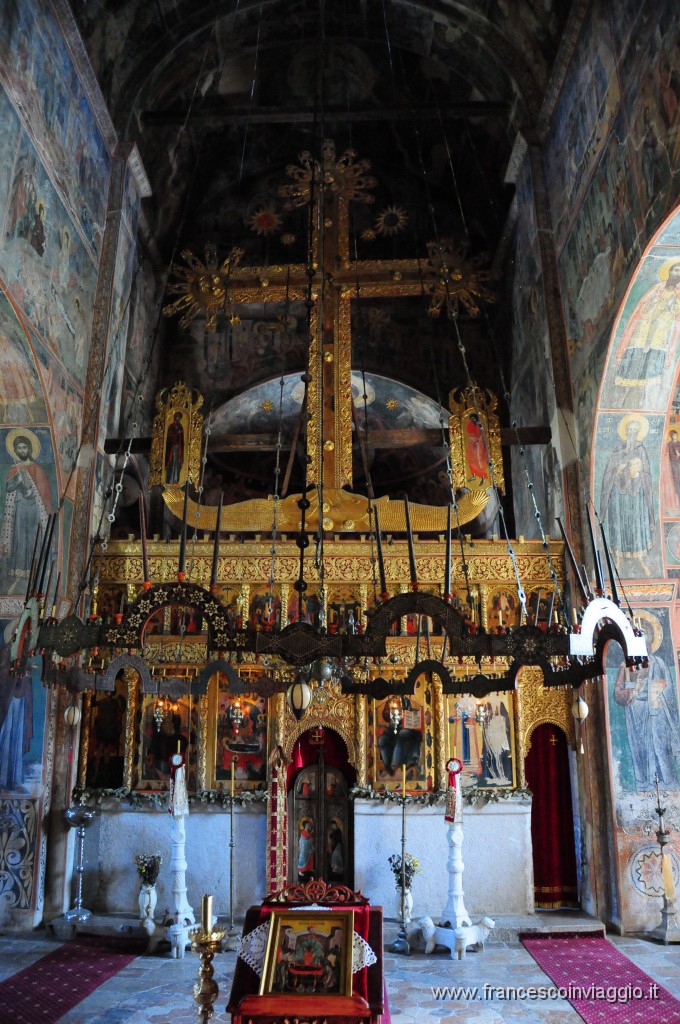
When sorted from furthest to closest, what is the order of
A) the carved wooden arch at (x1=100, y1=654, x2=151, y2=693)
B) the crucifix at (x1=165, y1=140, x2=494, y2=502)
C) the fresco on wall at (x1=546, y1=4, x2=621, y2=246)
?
the crucifix at (x1=165, y1=140, x2=494, y2=502) → the fresco on wall at (x1=546, y1=4, x2=621, y2=246) → the carved wooden arch at (x1=100, y1=654, x2=151, y2=693)

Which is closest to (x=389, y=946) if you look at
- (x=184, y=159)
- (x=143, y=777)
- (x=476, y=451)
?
(x=143, y=777)

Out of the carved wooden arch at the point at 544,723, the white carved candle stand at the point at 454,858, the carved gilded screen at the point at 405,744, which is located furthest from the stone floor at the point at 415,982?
the carved wooden arch at the point at 544,723

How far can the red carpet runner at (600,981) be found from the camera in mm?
6746

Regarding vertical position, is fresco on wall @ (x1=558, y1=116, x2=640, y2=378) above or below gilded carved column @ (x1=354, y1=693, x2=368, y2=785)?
above

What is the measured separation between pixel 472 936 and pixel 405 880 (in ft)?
3.60

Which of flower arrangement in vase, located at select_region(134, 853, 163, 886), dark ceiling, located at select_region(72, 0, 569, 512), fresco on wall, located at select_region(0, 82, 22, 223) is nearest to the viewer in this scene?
fresco on wall, located at select_region(0, 82, 22, 223)

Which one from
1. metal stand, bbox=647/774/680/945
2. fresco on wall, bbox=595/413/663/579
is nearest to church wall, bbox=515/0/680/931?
fresco on wall, bbox=595/413/663/579

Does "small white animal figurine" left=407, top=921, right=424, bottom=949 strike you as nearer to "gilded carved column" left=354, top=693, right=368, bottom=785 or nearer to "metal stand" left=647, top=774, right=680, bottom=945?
"gilded carved column" left=354, top=693, right=368, bottom=785

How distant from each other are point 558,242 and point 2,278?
25.3 feet

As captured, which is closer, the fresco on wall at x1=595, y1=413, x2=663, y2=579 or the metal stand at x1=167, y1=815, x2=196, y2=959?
the metal stand at x1=167, y1=815, x2=196, y2=959

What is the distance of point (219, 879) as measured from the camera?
10516 mm

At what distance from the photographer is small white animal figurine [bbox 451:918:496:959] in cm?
859

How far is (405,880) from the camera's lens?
31.4 feet

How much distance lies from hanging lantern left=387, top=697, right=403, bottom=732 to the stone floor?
8.21 ft
